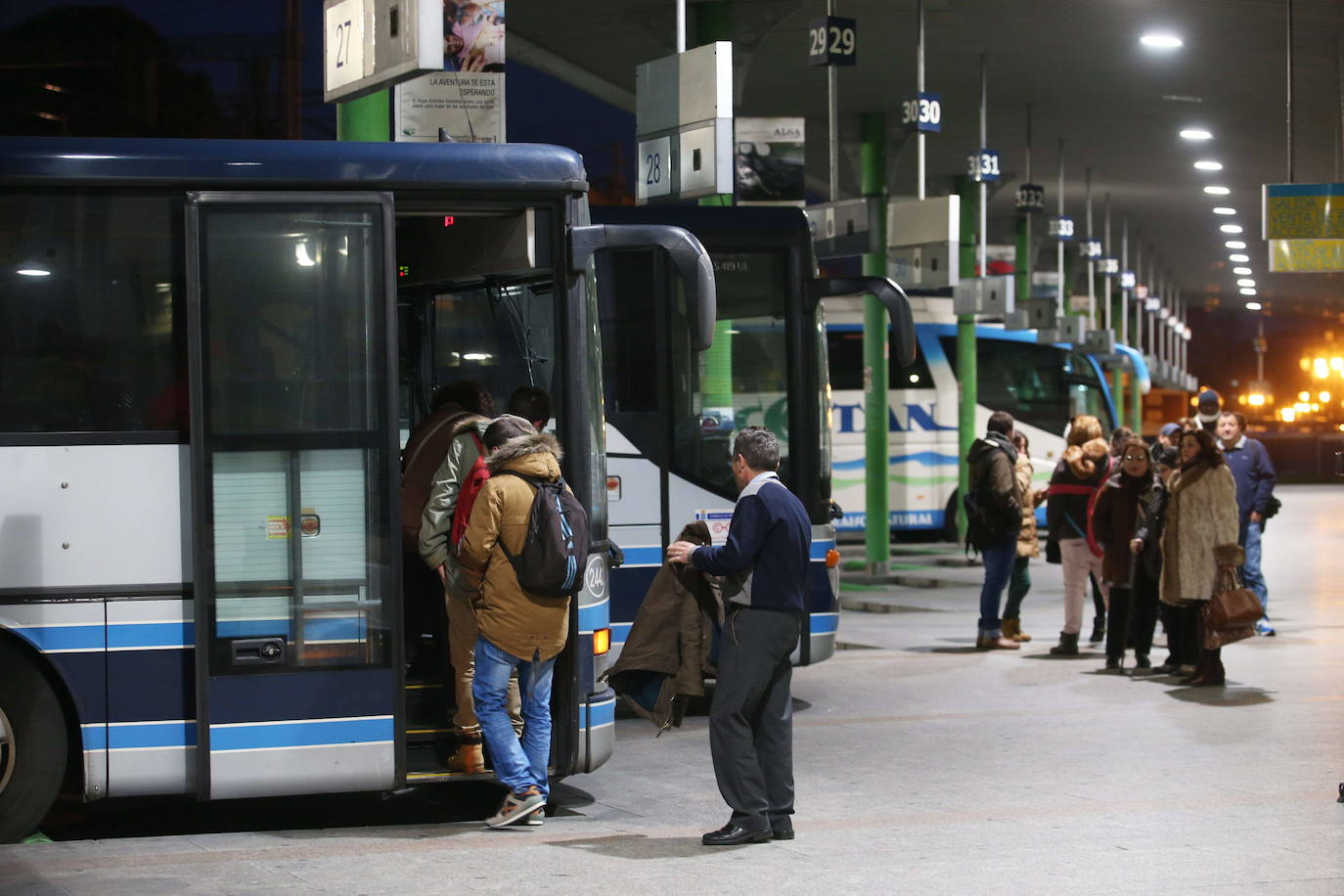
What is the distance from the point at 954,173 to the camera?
30469mm

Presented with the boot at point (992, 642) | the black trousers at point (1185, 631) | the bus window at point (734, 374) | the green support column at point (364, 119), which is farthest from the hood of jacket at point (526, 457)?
the boot at point (992, 642)

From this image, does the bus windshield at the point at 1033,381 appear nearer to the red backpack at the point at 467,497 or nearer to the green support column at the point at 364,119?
the green support column at the point at 364,119

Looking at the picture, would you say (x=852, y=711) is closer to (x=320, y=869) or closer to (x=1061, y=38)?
(x=320, y=869)

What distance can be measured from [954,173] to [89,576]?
2432 cm

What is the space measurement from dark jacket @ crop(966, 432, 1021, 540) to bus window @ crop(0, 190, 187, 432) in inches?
327

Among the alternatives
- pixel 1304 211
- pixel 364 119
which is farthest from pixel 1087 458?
pixel 364 119

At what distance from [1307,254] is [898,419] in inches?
409

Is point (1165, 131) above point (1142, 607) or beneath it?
above

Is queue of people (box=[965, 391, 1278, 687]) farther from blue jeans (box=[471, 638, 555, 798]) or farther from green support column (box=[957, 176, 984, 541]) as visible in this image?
green support column (box=[957, 176, 984, 541])

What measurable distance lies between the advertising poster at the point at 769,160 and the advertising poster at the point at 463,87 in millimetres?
4051

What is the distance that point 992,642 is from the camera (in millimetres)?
15438

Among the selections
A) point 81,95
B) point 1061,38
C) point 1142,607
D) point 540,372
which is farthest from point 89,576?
point 81,95

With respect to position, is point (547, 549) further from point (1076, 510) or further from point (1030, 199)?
point (1030, 199)

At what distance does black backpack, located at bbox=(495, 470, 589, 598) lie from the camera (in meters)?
7.83
